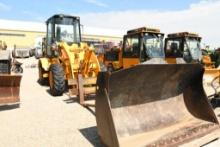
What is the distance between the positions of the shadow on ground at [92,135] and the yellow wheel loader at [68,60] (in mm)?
2081

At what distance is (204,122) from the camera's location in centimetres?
525

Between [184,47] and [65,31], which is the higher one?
[65,31]

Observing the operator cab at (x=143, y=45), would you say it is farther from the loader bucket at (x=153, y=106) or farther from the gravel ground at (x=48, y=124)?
the loader bucket at (x=153, y=106)

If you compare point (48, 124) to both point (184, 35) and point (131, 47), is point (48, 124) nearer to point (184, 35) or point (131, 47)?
point (131, 47)

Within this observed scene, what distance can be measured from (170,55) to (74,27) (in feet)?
15.1

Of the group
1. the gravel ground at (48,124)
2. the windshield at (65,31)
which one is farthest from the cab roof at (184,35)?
the gravel ground at (48,124)

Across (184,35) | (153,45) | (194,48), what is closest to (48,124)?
(153,45)

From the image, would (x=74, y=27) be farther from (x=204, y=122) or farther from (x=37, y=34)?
(x=37, y=34)

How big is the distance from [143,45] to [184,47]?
255 centimetres

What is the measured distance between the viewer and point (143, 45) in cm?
1083

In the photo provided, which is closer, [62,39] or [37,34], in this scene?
[62,39]

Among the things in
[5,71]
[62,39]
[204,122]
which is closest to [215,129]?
[204,122]

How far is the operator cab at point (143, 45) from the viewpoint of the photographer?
35.6ft

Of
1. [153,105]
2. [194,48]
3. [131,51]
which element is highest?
[194,48]
